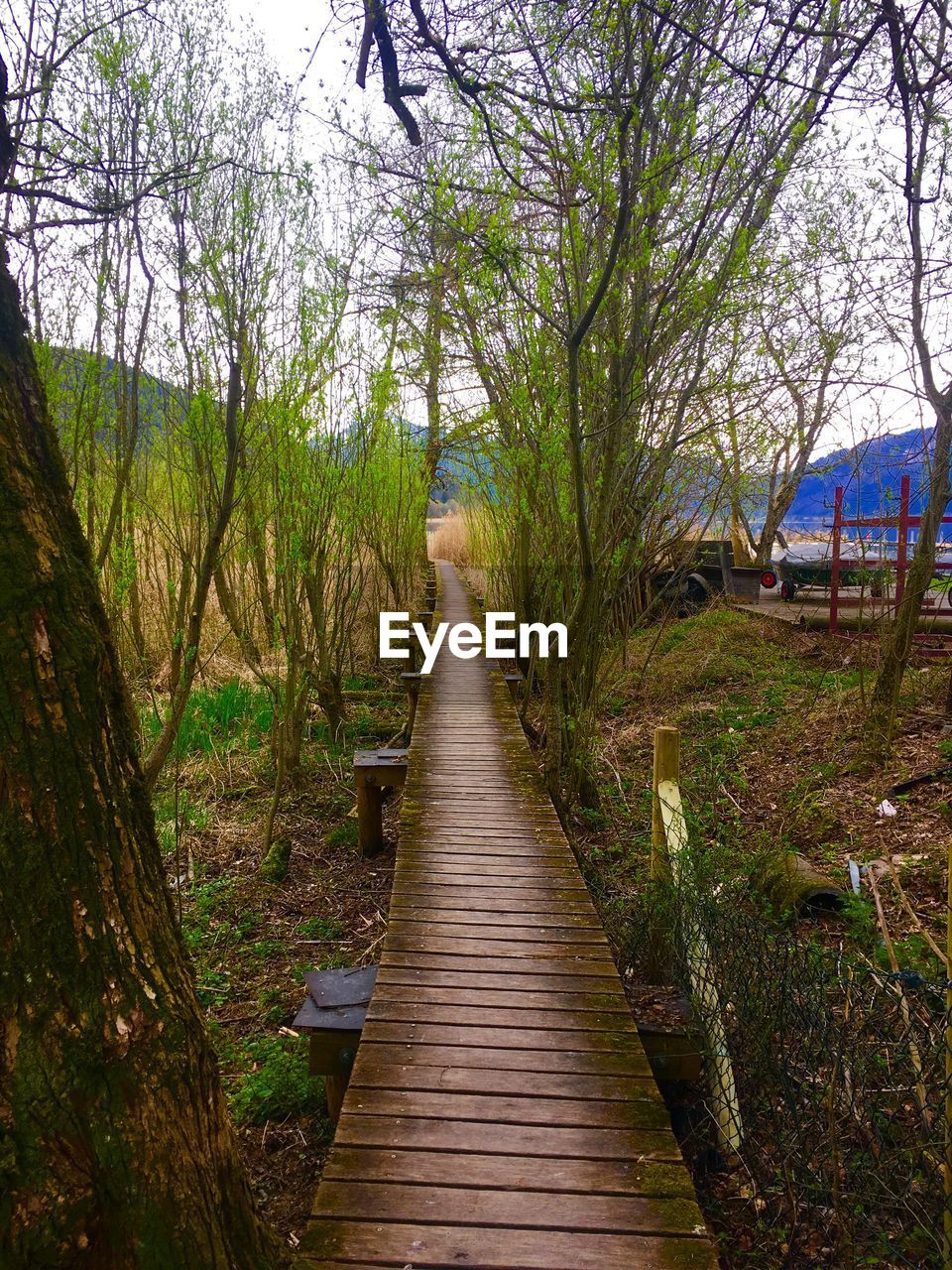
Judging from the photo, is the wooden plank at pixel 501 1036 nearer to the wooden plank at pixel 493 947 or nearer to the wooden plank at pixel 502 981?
the wooden plank at pixel 502 981

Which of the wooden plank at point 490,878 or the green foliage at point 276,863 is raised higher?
the wooden plank at point 490,878

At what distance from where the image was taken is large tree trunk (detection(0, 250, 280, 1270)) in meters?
1.13

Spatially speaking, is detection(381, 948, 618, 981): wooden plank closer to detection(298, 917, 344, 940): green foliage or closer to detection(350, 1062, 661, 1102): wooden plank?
detection(350, 1062, 661, 1102): wooden plank

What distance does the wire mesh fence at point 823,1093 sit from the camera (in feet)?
6.59

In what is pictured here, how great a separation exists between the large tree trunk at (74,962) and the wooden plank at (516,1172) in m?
0.60

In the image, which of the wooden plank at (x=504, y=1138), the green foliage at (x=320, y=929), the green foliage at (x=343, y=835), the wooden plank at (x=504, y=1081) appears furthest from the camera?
the green foliage at (x=343, y=835)

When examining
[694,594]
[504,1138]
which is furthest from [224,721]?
[694,594]

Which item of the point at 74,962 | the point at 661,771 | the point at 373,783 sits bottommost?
the point at 373,783

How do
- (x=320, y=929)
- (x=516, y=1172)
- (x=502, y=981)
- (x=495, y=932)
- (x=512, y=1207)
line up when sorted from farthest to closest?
(x=320, y=929) → (x=495, y=932) → (x=502, y=981) → (x=516, y=1172) → (x=512, y=1207)

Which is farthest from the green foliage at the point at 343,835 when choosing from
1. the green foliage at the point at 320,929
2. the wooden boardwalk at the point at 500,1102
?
the wooden boardwalk at the point at 500,1102

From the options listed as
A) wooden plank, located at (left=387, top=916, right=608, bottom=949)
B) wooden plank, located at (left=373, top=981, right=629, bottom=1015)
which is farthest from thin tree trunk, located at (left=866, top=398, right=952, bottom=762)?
wooden plank, located at (left=373, top=981, right=629, bottom=1015)

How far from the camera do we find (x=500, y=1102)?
217 cm

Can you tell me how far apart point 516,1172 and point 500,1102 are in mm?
265

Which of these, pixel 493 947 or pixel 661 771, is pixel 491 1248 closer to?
pixel 493 947
